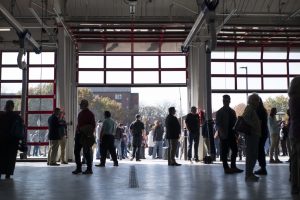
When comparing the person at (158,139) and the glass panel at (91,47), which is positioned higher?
the glass panel at (91,47)

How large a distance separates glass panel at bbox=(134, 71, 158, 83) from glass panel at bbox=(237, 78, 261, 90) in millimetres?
3087

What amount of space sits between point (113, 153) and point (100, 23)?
425cm

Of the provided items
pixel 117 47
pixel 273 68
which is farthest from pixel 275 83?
pixel 117 47

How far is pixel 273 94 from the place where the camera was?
1694 centimetres

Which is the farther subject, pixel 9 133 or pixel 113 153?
pixel 113 153

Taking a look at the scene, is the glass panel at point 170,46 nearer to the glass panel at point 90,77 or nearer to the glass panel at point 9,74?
the glass panel at point 90,77

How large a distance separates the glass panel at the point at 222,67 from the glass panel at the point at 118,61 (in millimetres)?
3128

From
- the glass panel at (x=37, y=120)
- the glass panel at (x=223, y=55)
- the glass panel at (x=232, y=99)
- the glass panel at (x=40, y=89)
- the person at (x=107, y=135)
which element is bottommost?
the person at (x=107, y=135)

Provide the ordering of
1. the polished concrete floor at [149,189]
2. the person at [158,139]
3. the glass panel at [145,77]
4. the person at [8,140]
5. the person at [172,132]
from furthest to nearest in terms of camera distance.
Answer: the person at [158,139] → the glass panel at [145,77] → the person at [172,132] → the person at [8,140] → the polished concrete floor at [149,189]

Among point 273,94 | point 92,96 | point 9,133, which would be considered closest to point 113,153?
point 9,133

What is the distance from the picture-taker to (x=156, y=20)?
48.1ft

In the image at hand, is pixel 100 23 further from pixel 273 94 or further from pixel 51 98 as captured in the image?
pixel 273 94

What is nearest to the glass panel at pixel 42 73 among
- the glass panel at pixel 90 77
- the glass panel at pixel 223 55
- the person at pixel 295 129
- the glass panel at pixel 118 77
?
the glass panel at pixel 90 77

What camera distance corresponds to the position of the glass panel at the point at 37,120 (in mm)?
16062
